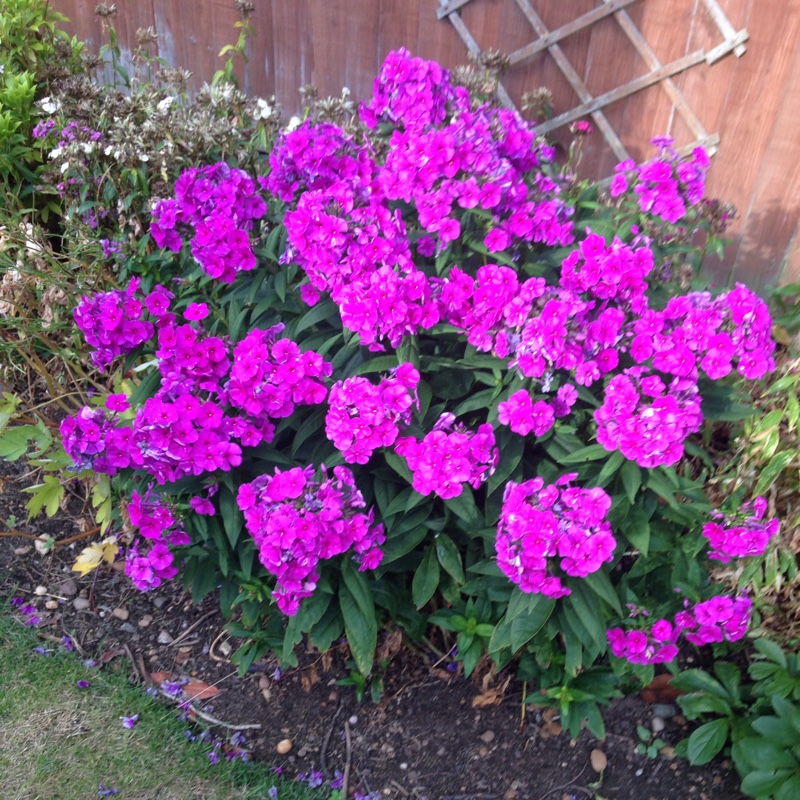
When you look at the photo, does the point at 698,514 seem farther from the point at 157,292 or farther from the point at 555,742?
the point at 157,292

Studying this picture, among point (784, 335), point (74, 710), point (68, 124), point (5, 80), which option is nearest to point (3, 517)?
point (74, 710)

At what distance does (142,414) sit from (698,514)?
60.6 inches

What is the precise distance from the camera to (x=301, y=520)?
1.70m

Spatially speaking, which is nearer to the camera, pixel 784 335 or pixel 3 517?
pixel 784 335

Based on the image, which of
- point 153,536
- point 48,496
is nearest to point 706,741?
point 153,536

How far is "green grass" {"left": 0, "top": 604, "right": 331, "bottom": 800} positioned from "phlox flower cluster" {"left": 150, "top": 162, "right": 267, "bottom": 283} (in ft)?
4.55

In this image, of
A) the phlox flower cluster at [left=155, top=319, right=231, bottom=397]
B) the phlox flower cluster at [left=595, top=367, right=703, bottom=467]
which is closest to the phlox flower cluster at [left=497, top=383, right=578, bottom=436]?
the phlox flower cluster at [left=595, top=367, right=703, bottom=467]

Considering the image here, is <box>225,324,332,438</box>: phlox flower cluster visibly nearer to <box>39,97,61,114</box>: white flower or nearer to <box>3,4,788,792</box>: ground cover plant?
<box>3,4,788,792</box>: ground cover plant

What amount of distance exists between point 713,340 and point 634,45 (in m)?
1.63

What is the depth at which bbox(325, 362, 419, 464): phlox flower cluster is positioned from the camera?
1725mm

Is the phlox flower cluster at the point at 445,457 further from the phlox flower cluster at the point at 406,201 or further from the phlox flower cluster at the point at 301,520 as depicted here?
the phlox flower cluster at the point at 406,201

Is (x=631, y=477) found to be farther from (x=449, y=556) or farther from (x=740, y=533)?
(x=449, y=556)

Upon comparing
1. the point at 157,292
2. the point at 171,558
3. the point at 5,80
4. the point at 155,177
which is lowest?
the point at 171,558

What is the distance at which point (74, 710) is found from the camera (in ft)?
7.52
